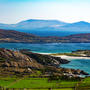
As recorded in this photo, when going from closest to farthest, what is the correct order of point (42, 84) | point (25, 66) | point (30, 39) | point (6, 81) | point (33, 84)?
point (42, 84) → point (33, 84) → point (6, 81) → point (25, 66) → point (30, 39)

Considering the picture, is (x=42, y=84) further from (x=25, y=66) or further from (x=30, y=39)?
(x=30, y=39)

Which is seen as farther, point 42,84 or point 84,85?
point 42,84

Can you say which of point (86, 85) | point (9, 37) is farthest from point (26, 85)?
point (9, 37)

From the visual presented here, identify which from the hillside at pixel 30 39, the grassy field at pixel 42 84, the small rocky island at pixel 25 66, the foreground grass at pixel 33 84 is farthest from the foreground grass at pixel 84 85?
the hillside at pixel 30 39

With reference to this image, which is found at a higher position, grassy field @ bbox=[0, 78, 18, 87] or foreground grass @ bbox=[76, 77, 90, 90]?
foreground grass @ bbox=[76, 77, 90, 90]

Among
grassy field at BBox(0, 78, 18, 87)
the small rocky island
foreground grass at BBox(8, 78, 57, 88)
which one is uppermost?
the small rocky island

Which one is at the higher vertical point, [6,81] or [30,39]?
[30,39]

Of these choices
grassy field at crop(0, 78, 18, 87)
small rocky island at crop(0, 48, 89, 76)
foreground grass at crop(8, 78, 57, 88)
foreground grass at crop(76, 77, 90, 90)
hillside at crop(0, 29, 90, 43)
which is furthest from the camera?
hillside at crop(0, 29, 90, 43)

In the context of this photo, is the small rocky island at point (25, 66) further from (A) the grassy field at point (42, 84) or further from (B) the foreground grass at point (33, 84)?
(B) the foreground grass at point (33, 84)

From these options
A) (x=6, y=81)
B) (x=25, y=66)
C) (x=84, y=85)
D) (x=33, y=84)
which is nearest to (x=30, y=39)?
(x=25, y=66)

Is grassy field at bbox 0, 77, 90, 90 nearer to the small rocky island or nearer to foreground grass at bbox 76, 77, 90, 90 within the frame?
foreground grass at bbox 76, 77, 90, 90

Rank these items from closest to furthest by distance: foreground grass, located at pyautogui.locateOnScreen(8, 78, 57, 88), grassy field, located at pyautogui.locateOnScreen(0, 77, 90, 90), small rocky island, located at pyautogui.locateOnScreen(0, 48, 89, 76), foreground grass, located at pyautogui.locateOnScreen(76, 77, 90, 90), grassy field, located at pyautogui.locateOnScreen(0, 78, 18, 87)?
foreground grass, located at pyautogui.locateOnScreen(76, 77, 90, 90)
grassy field, located at pyautogui.locateOnScreen(0, 77, 90, 90)
foreground grass, located at pyautogui.locateOnScreen(8, 78, 57, 88)
grassy field, located at pyautogui.locateOnScreen(0, 78, 18, 87)
small rocky island, located at pyautogui.locateOnScreen(0, 48, 89, 76)

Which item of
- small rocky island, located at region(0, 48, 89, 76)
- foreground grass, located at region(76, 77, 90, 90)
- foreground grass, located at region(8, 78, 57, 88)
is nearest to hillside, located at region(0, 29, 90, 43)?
small rocky island, located at region(0, 48, 89, 76)
